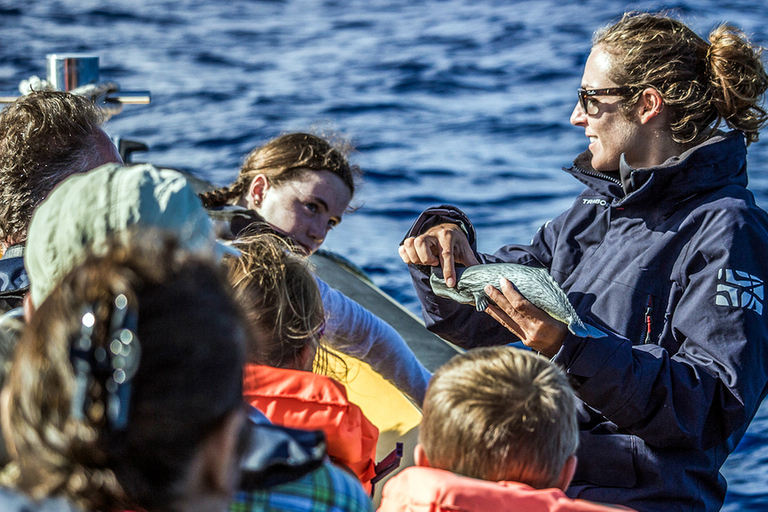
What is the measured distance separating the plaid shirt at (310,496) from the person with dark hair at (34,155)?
93 centimetres

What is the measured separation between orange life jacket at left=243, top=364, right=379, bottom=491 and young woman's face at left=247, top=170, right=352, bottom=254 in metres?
1.50

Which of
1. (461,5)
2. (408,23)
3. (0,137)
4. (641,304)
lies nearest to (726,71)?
(641,304)

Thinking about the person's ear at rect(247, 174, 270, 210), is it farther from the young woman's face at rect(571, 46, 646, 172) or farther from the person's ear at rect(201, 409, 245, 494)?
the person's ear at rect(201, 409, 245, 494)

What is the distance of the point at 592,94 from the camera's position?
2.50 m

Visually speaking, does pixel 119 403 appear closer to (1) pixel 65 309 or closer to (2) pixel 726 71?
(1) pixel 65 309

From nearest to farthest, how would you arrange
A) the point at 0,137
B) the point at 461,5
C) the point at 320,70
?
1. the point at 0,137
2. the point at 320,70
3. the point at 461,5

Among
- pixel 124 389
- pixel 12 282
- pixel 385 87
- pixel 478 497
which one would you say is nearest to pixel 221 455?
pixel 124 389

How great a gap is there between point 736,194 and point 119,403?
1897 mm

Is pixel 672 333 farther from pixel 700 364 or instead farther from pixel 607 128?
pixel 607 128

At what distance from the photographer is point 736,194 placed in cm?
223

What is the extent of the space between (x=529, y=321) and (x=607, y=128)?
74 cm

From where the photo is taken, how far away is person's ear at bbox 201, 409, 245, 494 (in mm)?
917

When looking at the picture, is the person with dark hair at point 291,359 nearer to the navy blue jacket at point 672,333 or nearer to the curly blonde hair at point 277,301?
the curly blonde hair at point 277,301

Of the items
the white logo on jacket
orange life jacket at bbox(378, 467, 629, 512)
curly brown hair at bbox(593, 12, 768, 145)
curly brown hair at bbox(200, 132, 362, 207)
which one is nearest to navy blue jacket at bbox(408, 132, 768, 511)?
the white logo on jacket
